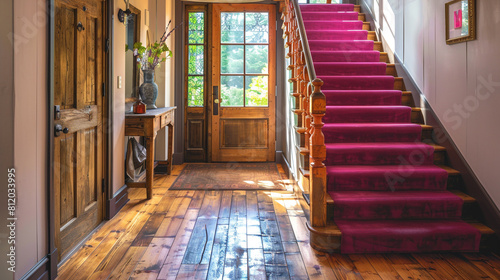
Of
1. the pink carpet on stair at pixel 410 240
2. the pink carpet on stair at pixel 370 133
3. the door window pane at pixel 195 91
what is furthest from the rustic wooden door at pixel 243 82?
the pink carpet on stair at pixel 410 240

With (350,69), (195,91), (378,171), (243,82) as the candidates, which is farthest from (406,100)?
(195,91)

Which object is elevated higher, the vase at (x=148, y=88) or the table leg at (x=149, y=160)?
the vase at (x=148, y=88)

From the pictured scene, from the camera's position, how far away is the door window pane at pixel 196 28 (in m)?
6.46

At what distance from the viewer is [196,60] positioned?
6.49 metres

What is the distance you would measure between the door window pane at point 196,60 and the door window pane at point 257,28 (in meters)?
0.74

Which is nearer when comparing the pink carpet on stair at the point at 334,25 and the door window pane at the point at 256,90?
the pink carpet on stair at the point at 334,25

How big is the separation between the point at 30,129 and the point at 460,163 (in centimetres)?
317

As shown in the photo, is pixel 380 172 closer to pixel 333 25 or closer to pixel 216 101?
pixel 333 25

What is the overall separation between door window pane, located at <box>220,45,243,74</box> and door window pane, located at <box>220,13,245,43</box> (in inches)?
4.9

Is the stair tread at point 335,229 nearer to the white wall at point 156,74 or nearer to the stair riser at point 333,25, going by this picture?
the white wall at point 156,74

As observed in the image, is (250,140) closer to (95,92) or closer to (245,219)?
(245,219)

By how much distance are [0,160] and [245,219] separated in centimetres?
213

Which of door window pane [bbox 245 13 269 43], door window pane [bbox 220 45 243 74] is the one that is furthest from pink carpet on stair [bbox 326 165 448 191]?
door window pane [bbox 245 13 269 43]

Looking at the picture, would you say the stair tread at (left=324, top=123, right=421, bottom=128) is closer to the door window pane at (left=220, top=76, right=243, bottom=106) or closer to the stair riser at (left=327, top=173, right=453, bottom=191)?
the stair riser at (left=327, top=173, right=453, bottom=191)
